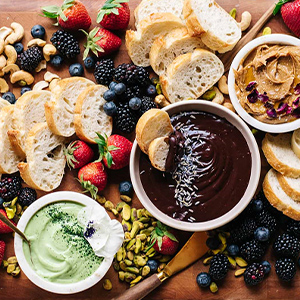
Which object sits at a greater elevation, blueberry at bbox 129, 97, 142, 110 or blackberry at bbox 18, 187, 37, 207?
blueberry at bbox 129, 97, 142, 110

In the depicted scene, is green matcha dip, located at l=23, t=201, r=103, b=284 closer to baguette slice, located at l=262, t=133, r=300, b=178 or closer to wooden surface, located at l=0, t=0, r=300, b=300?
wooden surface, located at l=0, t=0, r=300, b=300

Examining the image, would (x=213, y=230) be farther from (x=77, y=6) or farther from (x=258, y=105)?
(x=77, y=6)

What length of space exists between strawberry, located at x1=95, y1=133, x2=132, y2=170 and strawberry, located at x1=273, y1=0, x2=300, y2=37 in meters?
1.30

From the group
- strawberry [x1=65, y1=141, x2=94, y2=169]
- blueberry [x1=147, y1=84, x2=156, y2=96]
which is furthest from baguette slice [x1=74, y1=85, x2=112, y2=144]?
blueberry [x1=147, y1=84, x2=156, y2=96]

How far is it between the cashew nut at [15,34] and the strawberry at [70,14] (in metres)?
0.21

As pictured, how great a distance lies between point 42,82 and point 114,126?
0.57 metres

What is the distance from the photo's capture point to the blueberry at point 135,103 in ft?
10.4

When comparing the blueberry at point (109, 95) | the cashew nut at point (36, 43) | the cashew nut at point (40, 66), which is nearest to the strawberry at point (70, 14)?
the cashew nut at point (36, 43)

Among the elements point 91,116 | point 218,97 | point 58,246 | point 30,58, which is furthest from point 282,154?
point 30,58

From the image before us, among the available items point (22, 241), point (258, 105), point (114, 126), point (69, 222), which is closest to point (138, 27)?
point (114, 126)

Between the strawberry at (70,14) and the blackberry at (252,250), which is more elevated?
the strawberry at (70,14)

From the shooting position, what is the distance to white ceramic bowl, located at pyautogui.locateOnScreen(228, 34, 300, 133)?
3061 mm

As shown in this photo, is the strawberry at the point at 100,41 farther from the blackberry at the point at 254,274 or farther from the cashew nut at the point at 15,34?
the blackberry at the point at 254,274

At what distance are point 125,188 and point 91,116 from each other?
1.71 feet
